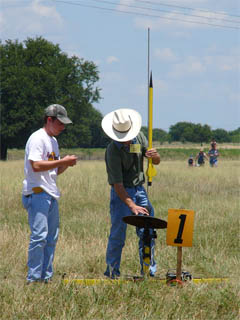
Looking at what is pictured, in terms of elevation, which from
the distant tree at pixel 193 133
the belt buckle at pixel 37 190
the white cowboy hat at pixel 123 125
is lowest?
the belt buckle at pixel 37 190

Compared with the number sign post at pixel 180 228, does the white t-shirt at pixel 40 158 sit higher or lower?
higher

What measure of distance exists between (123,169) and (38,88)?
40.2m

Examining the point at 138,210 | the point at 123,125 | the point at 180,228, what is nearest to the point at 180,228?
the point at 180,228

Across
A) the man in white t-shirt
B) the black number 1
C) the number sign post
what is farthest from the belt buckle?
the black number 1

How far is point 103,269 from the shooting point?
6.11 m

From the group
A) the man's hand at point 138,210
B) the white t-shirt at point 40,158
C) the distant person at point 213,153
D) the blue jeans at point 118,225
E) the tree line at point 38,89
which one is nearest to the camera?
the white t-shirt at point 40,158

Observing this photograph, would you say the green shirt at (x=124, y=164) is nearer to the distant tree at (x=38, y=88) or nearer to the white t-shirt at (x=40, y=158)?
the white t-shirt at (x=40, y=158)

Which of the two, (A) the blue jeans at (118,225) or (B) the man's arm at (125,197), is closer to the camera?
(B) the man's arm at (125,197)

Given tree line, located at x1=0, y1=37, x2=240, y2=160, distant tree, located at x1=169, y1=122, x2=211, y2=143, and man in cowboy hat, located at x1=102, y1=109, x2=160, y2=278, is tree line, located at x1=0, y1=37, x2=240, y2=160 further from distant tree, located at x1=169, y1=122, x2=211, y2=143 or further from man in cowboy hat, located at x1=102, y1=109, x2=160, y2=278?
distant tree, located at x1=169, y1=122, x2=211, y2=143

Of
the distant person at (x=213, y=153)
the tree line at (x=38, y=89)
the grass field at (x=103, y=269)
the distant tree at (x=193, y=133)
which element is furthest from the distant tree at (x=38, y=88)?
the distant tree at (x=193, y=133)

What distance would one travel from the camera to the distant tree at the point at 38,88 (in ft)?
144

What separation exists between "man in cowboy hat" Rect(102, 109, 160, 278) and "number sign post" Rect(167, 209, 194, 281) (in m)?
0.33

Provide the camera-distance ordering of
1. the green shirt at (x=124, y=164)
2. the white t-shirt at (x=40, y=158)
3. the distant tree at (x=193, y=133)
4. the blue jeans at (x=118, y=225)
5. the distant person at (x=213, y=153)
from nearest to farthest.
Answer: the white t-shirt at (x=40, y=158), the green shirt at (x=124, y=164), the blue jeans at (x=118, y=225), the distant person at (x=213, y=153), the distant tree at (x=193, y=133)

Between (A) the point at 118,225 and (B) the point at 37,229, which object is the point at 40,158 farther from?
(A) the point at 118,225
